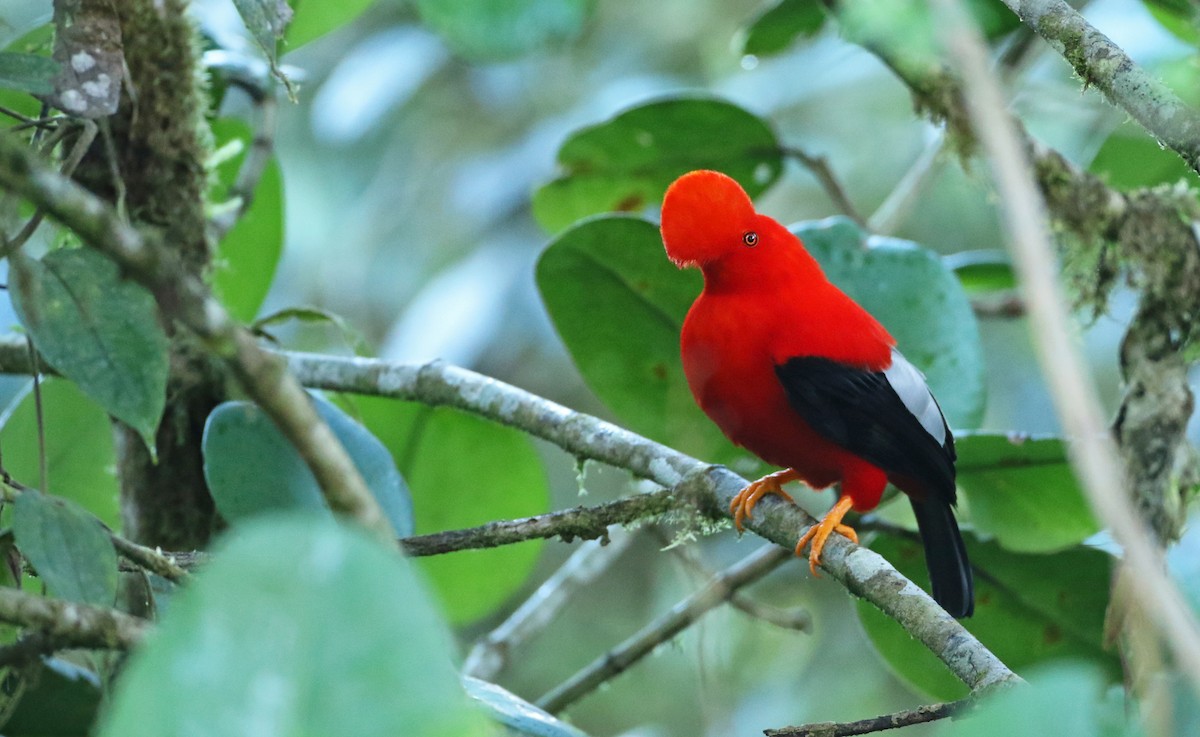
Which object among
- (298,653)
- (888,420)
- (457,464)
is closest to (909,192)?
(888,420)

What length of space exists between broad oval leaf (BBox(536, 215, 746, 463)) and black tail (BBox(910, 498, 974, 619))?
1.45ft

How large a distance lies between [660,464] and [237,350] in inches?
42.9

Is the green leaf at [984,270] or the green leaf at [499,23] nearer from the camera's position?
the green leaf at [499,23]

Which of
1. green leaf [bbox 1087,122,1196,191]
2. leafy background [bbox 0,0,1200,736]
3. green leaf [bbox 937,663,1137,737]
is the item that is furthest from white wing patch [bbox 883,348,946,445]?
green leaf [bbox 937,663,1137,737]

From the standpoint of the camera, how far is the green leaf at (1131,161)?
2.88 metres

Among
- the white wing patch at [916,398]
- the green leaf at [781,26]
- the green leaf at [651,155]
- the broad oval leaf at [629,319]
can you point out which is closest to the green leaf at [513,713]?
the white wing patch at [916,398]

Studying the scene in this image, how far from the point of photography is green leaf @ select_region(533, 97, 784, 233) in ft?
9.01

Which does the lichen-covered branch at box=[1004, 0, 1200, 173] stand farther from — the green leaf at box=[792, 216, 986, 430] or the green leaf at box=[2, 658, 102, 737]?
the green leaf at box=[2, 658, 102, 737]

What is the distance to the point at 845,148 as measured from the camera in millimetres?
6043

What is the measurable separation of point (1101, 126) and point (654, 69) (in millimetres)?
2424

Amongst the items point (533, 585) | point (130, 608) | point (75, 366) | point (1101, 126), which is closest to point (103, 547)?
point (75, 366)

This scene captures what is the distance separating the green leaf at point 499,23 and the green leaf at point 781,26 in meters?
0.60

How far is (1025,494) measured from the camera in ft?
7.18

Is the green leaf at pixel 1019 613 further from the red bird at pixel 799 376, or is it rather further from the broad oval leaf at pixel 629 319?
the broad oval leaf at pixel 629 319
